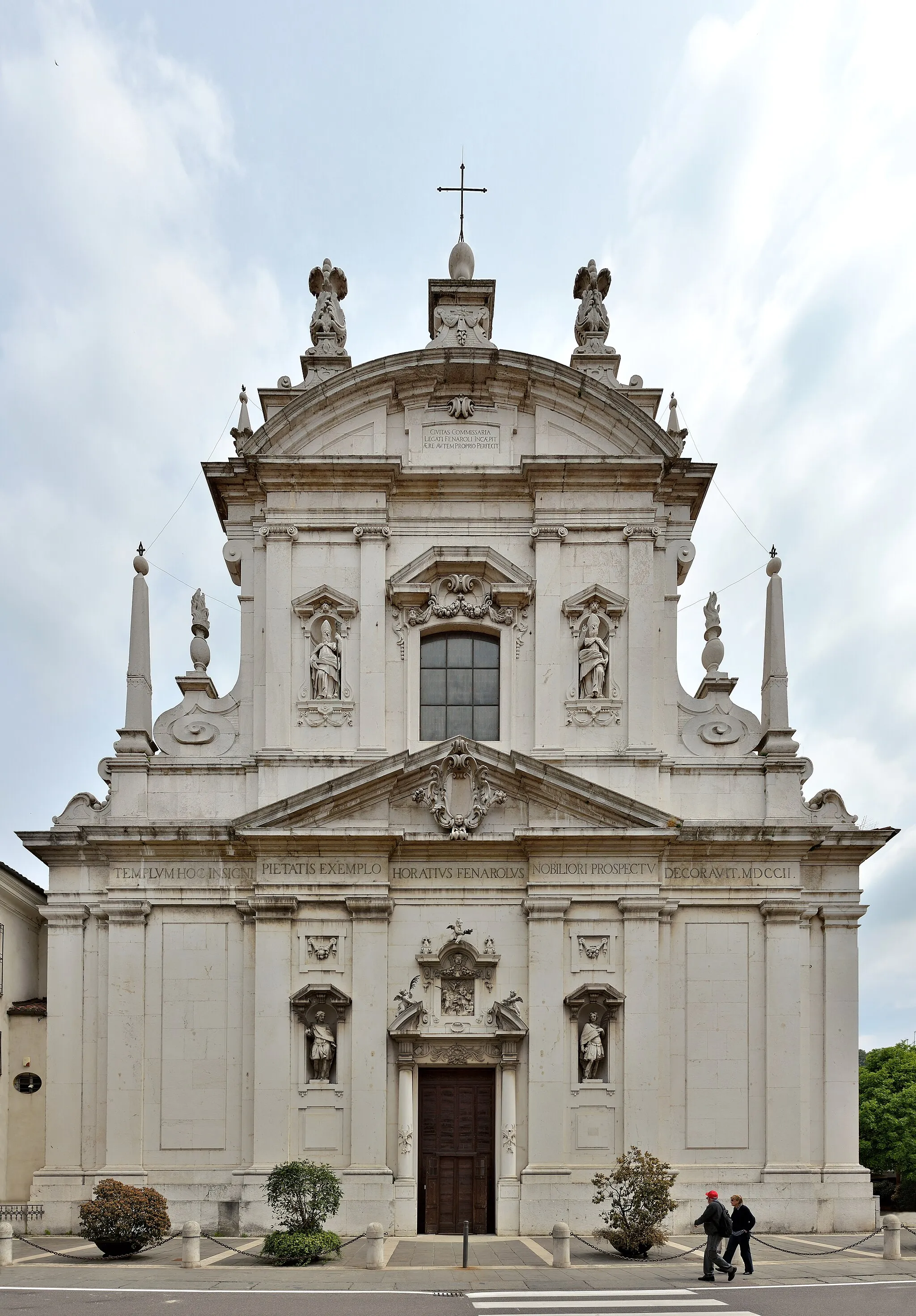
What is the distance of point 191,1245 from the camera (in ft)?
64.2

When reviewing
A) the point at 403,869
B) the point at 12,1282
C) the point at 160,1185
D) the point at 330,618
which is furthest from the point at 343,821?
the point at 12,1282

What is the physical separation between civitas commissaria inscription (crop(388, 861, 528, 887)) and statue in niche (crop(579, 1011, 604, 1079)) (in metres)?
2.73

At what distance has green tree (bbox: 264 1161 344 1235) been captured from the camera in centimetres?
2028

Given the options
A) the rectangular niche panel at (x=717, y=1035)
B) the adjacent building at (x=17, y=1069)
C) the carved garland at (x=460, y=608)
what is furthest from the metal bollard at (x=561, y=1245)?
the carved garland at (x=460, y=608)

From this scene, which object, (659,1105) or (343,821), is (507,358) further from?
(659,1105)

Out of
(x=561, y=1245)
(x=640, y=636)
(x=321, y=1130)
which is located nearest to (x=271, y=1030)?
(x=321, y=1130)

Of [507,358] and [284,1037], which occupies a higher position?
[507,358]

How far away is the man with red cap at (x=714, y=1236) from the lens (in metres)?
18.7

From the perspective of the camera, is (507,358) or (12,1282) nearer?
(12,1282)

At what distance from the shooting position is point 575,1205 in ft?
73.8

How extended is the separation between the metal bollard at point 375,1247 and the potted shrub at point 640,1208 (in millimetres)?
3591

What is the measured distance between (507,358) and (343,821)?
9.14m

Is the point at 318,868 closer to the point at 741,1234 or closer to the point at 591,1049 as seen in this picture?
the point at 591,1049

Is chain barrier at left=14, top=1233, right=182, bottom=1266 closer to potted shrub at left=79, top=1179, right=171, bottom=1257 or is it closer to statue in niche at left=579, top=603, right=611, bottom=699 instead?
potted shrub at left=79, top=1179, right=171, bottom=1257
